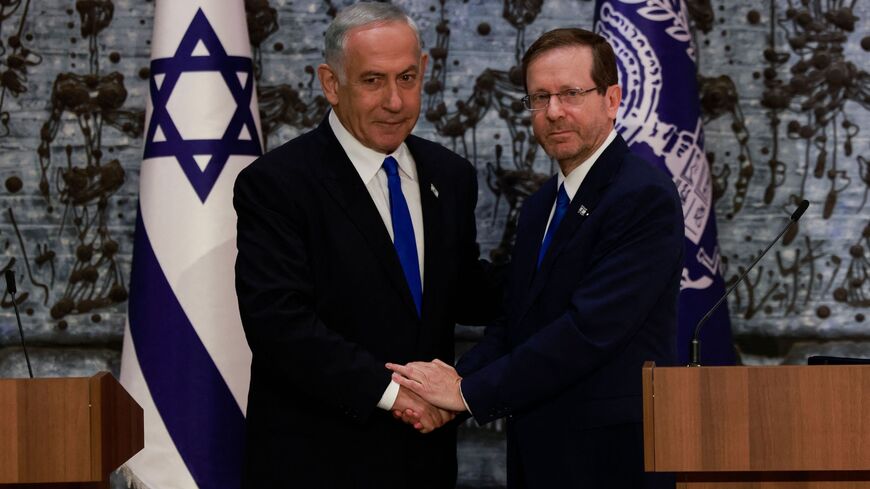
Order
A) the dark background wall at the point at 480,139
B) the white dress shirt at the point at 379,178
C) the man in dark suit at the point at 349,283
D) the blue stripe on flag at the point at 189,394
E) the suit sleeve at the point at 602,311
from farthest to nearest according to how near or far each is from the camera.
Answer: the dark background wall at the point at 480,139
the blue stripe on flag at the point at 189,394
the white dress shirt at the point at 379,178
the man in dark suit at the point at 349,283
the suit sleeve at the point at 602,311

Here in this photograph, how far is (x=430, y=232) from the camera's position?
9.30ft

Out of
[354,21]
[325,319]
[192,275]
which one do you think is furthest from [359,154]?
[192,275]

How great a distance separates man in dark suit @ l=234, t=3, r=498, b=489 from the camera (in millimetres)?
2619

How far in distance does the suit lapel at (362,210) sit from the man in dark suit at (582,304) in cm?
23

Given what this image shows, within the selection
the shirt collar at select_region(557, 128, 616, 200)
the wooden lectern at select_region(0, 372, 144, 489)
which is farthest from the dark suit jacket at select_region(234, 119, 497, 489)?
the wooden lectern at select_region(0, 372, 144, 489)

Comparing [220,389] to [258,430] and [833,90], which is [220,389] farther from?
[833,90]

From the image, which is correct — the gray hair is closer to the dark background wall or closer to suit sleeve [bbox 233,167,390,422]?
suit sleeve [bbox 233,167,390,422]

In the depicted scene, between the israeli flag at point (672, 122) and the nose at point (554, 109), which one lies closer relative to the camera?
the nose at point (554, 109)

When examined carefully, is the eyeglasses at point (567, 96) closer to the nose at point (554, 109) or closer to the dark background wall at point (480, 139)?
the nose at point (554, 109)

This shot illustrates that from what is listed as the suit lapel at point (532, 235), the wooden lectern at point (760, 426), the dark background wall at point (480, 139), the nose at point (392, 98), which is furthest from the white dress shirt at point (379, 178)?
the dark background wall at point (480, 139)

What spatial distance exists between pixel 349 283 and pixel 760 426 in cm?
109

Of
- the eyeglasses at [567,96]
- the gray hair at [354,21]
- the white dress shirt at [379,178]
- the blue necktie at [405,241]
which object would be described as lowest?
the blue necktie at [405,241]

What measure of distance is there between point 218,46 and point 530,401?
5.60 ft

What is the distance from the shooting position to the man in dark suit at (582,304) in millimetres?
2516
